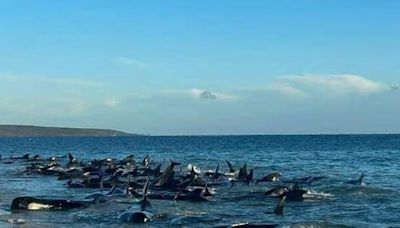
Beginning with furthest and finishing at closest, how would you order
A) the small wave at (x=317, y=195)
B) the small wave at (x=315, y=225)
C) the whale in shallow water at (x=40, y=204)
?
the small wave at (x=317, y=195), the whale in shallow water at (x=40, y=204), the small wave at (x=315, y=225)

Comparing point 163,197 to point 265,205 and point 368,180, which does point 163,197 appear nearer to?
point 265,205

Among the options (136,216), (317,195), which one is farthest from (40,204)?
(317,195)

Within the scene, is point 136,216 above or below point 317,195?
below

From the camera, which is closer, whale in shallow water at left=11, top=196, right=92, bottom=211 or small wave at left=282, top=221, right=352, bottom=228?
small wave at left=282, top=221, right=352, bottom=228

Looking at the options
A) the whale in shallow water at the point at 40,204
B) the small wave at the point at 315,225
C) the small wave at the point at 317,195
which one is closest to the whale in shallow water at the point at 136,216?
the whale in shallow water at the point at 40,204

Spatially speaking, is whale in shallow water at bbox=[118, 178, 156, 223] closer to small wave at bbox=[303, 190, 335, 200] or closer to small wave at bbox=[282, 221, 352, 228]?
small wave at bbox=[282, 221, 352, 228]

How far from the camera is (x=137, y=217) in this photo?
87.7 feet

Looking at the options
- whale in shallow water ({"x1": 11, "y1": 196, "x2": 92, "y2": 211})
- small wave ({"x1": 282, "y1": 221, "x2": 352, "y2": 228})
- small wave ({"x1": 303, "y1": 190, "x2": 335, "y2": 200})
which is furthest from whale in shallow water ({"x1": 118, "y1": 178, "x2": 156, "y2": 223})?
small wave ({"x1": 303, "y1": 190, "x2": 335, "y2": 200})

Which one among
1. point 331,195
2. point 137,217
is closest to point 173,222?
point 137,217

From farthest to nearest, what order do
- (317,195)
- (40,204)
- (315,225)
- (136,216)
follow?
(317,195) → (40,204) → (136,216) → (315,225)

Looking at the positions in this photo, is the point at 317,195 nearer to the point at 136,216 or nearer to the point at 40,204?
the point at 136,216

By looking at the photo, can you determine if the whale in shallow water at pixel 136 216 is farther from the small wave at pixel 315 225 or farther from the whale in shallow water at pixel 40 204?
the small wave at pixel 315 225

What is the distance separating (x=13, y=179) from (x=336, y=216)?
31.3 m

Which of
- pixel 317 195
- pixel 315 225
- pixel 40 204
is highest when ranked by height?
pixel 317 195
